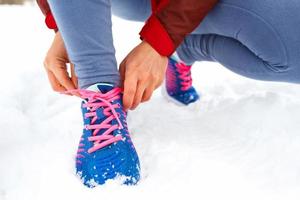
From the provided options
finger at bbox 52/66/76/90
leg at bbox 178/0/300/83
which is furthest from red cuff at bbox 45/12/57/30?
leg at bbox 178/0/300/83

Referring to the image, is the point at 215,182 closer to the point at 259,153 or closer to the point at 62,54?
the point at 259,153

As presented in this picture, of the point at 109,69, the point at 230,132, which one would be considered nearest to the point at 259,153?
the point at 230,132

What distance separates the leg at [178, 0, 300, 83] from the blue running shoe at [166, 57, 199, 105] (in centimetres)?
21

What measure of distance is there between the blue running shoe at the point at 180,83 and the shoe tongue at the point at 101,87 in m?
0.47

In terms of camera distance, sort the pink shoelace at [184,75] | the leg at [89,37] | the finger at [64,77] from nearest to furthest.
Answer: the leg at [89,37] < the finger at [64,77] < the pink shoelace at [184,75]

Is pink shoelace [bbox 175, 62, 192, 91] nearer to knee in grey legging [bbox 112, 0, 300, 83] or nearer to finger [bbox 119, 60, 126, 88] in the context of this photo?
knee in grey legging [bbox 112, 0, 300, 83]

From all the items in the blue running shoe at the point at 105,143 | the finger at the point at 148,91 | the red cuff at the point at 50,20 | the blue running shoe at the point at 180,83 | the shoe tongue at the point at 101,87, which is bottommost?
the blue running shoe at the point at 180,83

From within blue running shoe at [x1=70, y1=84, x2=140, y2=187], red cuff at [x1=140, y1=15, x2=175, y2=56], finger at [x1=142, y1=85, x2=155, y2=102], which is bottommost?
blue running shoe at [x1=70, y1=84, x2=140, y2=187]

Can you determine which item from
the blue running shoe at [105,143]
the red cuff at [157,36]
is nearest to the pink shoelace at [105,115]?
the blue running shoe at [105,143]

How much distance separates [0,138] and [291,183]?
669mm

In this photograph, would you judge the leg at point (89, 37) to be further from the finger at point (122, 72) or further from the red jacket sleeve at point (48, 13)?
the red jacket sleeve at point (48, 13)

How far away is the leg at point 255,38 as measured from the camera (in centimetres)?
86

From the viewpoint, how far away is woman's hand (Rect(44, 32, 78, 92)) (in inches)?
37.4

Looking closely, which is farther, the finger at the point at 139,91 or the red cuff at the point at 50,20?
the red cuff at the point at 50,20
